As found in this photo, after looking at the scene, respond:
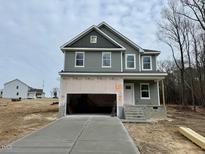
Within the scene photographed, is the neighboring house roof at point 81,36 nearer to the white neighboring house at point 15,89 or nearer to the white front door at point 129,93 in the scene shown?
the white front door at point 129,93

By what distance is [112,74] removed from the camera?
1670cm

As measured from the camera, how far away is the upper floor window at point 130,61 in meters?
19.7

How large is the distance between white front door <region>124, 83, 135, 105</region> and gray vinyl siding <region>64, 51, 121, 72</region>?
6.60 feet

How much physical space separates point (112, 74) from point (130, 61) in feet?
12.9

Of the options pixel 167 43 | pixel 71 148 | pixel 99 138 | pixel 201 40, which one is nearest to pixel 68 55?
pixel 99 138

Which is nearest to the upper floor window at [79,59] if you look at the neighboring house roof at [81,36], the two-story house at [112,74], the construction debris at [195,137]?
the two-story house at [112,74]

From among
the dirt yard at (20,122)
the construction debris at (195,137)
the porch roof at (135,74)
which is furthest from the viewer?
the porch roof at (135,74)

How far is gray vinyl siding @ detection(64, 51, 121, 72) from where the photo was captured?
18344 millimetres

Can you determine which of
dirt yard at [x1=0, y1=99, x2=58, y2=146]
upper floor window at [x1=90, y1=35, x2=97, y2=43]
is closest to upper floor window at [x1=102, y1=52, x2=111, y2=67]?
upper floor window at [x1=90, y1=35, x2=97, y2=43]

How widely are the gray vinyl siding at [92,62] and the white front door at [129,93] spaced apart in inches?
79.2

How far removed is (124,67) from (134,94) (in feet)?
9.22

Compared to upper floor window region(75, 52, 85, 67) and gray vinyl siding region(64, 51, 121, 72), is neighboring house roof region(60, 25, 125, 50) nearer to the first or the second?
gray vinyl siding region(64, 51, 121, 72)

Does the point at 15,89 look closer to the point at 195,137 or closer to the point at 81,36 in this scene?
the point at 81,36

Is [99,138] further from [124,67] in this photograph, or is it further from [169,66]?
[169,66]
